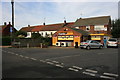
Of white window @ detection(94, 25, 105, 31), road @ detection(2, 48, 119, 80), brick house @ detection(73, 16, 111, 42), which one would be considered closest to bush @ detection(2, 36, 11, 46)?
road @ detection(2, 48, 119, 80)

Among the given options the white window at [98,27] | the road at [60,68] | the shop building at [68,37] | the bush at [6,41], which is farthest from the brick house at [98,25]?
the road at [60,68]

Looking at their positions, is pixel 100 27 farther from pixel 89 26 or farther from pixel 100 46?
pixel 100 46

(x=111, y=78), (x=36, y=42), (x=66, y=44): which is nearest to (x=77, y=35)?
→ (x=66, y=44)

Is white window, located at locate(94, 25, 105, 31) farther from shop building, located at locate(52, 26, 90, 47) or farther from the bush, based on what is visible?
the bush

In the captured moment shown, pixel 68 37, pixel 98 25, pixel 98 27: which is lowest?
pixel 68 37

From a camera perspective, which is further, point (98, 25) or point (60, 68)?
point (98, 25)

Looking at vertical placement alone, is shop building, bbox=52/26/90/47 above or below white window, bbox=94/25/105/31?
below

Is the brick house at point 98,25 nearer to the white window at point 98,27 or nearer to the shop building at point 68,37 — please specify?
the white window at point 98,27

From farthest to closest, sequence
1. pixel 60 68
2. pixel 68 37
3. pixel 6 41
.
Result: pixel 6 41, pixel 68 37, pixel 60 68

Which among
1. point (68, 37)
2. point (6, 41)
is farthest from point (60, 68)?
point (6, 41)

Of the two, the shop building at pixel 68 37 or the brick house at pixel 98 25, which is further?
the brick house at pixel 98 25

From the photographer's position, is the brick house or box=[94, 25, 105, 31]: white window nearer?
the brick house

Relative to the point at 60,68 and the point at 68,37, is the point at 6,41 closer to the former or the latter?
the point at 68,37

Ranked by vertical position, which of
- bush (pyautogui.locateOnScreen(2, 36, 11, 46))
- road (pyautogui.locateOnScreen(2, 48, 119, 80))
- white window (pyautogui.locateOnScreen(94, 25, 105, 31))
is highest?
white window (pyautogui.locateOnScreen(94, 25, 105, 31))
